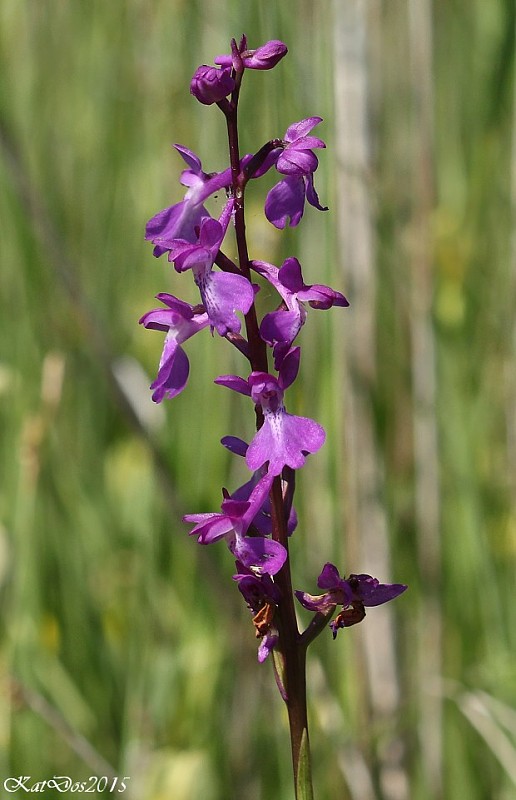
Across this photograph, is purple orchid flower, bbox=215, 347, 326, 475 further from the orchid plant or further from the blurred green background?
the blurred green background

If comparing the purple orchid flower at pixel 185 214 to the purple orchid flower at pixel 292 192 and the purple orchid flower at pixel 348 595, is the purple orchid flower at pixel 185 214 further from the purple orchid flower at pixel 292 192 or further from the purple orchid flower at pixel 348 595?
the purple orchid flower at pixel 348 595

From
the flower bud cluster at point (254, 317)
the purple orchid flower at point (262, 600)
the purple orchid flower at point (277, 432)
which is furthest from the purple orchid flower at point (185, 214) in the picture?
the purple orchid flower at point (262, 600)

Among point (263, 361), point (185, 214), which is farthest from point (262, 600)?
point (185, 214)

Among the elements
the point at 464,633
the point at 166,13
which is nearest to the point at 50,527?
the point at 464,633

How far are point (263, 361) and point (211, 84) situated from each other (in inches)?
6.9

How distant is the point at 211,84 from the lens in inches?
23.2

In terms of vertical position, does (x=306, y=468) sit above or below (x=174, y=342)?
below

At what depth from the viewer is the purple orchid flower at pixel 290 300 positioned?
0.61 m

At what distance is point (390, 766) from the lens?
1.41 metres

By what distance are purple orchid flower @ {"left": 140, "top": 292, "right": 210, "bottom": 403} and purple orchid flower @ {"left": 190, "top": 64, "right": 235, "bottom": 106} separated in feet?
0.43

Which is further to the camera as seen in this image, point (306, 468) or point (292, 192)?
point (306, 468)

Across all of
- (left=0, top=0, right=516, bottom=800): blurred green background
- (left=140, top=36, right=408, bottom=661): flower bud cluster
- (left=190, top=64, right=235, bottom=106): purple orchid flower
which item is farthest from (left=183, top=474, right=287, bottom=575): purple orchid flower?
(left=0, top=0, right=516, bottom=800): blurred green background

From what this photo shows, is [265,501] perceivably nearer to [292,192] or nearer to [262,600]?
[262,600]

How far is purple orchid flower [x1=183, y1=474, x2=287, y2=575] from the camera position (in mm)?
578
